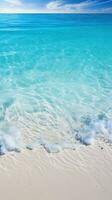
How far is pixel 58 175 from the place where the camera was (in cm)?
369

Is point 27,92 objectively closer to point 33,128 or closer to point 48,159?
point 33,128

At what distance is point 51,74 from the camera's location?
854 centimetres

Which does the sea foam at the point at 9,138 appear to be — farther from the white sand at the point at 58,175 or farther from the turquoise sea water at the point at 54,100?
the white sand at the point at 58,175

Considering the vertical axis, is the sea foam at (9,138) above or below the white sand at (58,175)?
above

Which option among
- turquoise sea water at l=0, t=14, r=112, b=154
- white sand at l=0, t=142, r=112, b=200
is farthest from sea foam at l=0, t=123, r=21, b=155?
white sand at l=0, t=142, r=112, b=200

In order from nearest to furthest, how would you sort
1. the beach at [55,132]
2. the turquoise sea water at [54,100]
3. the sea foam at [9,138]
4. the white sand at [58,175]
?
the white sand at [58,175]
the beach at [55,132]
the sea foam at [9,138]
the turquoise sea water at [54,100]

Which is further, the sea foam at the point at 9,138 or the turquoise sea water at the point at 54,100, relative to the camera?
the turquoise sea water at the point at 54,100

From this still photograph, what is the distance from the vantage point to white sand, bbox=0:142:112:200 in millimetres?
3348

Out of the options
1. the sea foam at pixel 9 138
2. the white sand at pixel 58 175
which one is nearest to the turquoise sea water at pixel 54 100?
the sea foam at pixel 9 138

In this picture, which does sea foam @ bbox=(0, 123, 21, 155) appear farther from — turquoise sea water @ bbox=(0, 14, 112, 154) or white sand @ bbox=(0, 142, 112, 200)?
white sand @ bbox=(0, 142, 112, 200)

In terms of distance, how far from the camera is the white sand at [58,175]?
11.0ft

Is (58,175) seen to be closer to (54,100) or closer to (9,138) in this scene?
(9,138)

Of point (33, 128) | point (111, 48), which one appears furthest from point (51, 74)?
point (111, 48)

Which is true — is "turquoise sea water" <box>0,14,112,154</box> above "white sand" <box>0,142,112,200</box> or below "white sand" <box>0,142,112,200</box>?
above
